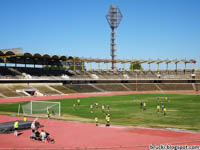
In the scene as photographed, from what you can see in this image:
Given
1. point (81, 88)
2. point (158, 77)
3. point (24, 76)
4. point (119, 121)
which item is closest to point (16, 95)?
point (24, 76)

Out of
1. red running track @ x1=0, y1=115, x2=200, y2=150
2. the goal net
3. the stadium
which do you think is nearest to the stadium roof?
the stadium

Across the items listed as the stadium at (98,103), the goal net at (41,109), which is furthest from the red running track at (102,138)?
the goal net at (41,109)

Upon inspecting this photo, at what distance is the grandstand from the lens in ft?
255

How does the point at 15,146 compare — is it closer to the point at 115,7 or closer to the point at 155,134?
the point at 155,134

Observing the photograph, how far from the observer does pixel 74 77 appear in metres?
96.2

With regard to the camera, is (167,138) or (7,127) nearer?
(167,138)

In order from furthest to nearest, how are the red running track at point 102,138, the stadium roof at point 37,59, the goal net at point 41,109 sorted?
the stadium roof at point 37,59 → the goal net at point 41,109 → the red running track at point 102,138

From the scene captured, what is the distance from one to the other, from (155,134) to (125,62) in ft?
287

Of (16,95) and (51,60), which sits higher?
(51,60)

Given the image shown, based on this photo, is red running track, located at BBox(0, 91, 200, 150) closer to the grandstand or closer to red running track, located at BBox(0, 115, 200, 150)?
red running track, located at BBox(0, 115, 200, 150)

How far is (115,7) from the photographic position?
12638 cm

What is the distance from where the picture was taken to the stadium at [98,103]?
21.9 m

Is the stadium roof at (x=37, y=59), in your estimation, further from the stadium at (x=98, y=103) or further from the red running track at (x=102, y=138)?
the red running track at (x=102, y=138)

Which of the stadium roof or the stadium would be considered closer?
the stadium
